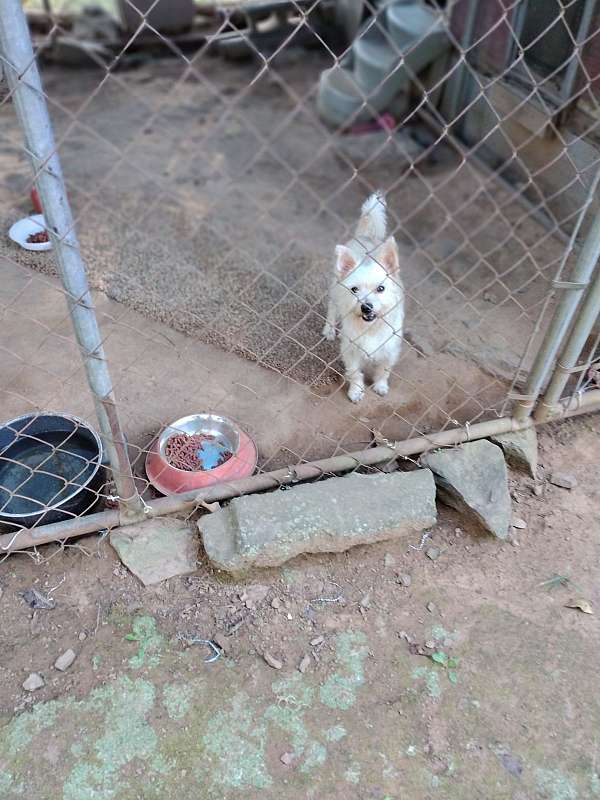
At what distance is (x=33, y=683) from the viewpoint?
2.10 meters

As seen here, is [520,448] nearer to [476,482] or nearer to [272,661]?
[476,482]

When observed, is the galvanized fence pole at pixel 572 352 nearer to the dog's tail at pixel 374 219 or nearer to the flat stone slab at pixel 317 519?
the flat stone slab at pixel 317 519

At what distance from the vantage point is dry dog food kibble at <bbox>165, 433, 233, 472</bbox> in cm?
273

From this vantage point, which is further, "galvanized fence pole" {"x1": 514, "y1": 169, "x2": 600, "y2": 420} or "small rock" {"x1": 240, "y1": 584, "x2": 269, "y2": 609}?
"small rock" {"x1": 240, "y1": 584, "x2": 269, "y2": 609}

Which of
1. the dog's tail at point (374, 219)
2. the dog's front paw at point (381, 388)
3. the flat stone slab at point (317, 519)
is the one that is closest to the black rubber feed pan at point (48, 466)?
the flat stone slab at point (317, 519)

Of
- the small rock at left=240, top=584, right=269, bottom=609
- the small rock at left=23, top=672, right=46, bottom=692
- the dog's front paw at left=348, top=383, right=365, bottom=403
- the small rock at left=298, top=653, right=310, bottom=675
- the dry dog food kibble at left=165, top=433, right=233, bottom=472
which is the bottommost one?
the small rock at left=23, top=672, right=46, bottom=692

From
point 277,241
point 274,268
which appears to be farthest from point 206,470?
point 277,241

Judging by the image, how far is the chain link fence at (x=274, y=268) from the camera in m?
A: 2.40

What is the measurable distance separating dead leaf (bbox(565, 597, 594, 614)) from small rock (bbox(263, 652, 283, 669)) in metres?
1.09

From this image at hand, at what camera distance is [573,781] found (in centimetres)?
192

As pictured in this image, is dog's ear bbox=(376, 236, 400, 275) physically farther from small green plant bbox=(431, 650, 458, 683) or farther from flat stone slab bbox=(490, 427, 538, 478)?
small green plant bbox=(431, 650, 458, 683)

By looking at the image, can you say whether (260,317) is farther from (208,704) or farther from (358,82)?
(358,82)

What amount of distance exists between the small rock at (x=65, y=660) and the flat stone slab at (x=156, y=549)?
1.11ft

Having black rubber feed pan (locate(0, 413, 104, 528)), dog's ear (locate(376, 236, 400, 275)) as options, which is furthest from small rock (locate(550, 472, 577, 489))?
black rubber feed pan (locate(0, 413, 104, 528))
